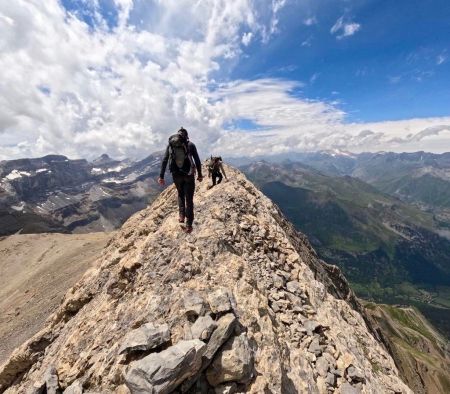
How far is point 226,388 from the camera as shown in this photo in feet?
31.1

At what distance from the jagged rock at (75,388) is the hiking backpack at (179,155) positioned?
10.4 meters

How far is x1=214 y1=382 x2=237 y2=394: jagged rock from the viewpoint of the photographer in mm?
9445

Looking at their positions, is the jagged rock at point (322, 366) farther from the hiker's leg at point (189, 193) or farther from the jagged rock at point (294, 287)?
the hiker's leg at point (189, 193)

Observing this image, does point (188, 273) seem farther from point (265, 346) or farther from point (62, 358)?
point (62, 358)

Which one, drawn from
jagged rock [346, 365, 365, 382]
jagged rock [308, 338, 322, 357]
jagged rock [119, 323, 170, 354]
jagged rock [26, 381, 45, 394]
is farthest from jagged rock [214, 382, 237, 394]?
jagged rock [26, 381, 45, 394]

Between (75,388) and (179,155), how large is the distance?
1087 centimetres

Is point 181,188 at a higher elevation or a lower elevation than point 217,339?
higher

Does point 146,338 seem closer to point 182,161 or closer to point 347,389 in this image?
point 347,389

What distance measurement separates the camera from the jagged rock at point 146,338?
9.87 meters

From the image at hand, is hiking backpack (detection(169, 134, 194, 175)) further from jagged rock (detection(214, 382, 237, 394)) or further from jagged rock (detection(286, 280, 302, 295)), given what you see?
jagged rock (detection(214, 382, 237, 394))

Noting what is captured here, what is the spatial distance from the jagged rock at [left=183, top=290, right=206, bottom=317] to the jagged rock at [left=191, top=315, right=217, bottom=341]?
44 cm

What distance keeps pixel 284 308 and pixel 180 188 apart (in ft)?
27.3

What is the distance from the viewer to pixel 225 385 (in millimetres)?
9578

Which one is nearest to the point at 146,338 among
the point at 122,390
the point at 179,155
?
the point at 122,390
